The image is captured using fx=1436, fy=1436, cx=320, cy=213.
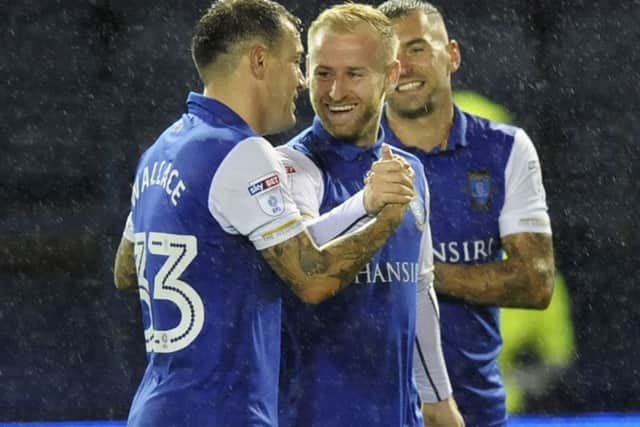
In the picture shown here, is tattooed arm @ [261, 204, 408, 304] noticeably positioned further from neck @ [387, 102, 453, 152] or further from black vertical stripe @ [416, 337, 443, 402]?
neck @ [387, 102, 453, 152]

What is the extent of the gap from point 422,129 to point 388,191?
1336 millimetres

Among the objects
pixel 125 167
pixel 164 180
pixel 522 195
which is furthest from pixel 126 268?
pixel 125 167

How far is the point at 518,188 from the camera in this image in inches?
184

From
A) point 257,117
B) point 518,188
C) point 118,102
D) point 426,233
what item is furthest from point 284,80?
point 118,102

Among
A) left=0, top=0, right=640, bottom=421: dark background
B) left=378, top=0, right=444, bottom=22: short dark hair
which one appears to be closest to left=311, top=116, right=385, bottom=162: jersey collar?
left=378, top=0, right=444, bottom=22: short dark hair

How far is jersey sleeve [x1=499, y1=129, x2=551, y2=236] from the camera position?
4.62 metres

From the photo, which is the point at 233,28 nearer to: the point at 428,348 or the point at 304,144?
the point at 304,144

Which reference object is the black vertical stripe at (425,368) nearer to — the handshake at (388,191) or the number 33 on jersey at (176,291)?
the handshake at (388,191)

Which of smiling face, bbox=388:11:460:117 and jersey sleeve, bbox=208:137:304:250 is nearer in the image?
jersey sleeve, bbox=208:137:304:250

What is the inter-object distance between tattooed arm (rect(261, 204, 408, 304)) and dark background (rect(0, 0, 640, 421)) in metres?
3.22

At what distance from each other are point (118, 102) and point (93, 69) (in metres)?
0.19

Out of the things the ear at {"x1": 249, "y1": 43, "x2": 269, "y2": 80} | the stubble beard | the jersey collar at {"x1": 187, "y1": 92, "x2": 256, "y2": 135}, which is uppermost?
the stubble beard

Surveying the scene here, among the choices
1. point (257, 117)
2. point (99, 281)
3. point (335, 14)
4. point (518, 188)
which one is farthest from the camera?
point (99, 281)

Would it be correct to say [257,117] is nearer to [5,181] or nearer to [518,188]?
[518,188]
